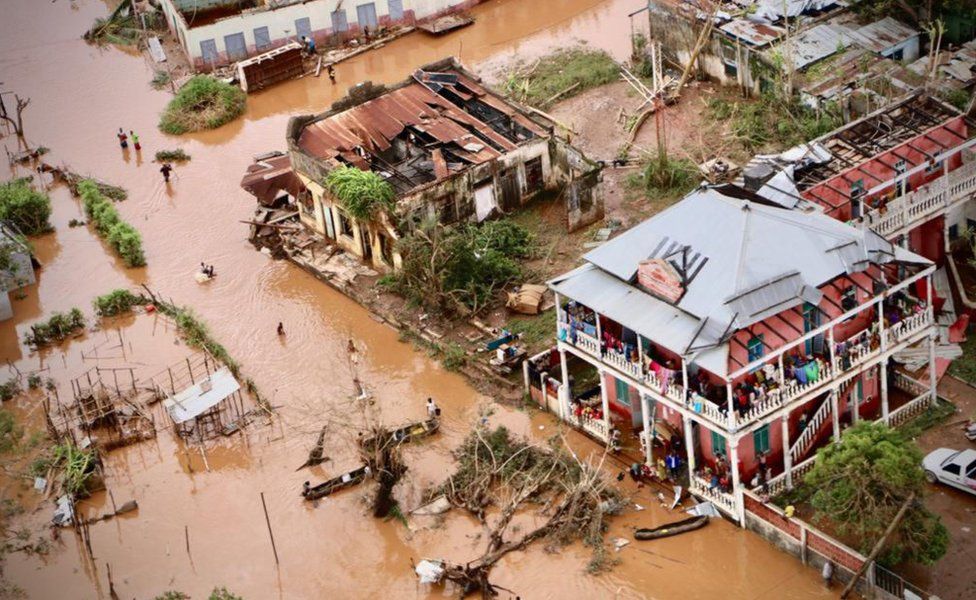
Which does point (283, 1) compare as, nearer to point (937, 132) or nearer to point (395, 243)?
point (395, 243)

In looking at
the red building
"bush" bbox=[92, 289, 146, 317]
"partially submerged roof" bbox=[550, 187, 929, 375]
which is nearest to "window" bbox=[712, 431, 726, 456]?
the red building

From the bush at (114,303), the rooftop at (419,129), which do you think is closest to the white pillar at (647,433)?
the rooftop at (419,129)

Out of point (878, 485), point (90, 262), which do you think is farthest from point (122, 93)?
point (878, 485)

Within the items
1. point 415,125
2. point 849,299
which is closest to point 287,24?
point 415,125

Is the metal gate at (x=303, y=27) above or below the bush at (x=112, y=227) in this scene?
above

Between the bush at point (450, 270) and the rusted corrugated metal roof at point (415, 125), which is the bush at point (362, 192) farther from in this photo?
the rusted corrugated metal roof at point (415, 125)

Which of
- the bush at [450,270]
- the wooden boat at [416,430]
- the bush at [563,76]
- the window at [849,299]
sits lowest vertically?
the wooden boat at [416,430]
